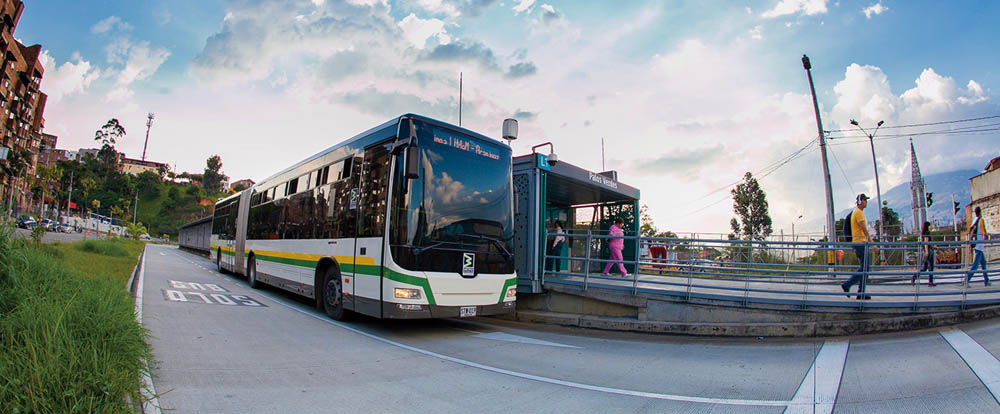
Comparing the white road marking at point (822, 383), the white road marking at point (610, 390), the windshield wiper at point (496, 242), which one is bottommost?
the white road marking at point (610, 390)

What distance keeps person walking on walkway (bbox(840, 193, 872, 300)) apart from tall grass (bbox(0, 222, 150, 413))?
361 inches

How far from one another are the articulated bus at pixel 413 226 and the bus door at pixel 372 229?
17 mm

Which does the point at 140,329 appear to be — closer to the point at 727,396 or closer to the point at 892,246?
the point at 727,396

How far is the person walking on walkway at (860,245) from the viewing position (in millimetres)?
7388

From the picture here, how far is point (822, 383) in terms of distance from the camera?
193 inches

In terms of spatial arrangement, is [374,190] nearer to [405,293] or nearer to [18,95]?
[405,293]

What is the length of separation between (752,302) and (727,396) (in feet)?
12.3

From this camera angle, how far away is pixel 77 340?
3.58 meters

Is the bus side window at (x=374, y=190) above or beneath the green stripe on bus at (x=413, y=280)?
above

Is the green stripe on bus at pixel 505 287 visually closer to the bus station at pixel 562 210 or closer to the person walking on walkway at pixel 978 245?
the bus station at pixel 562 210

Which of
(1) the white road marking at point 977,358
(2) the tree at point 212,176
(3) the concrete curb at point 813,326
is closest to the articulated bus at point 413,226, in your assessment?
(3) the concrete curb at point 813,326

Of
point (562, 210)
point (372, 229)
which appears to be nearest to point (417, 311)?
point (372, 229)

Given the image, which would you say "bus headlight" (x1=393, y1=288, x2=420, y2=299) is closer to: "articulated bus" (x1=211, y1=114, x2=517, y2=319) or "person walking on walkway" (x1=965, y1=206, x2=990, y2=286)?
"articulated bus" (x1=211, y1=114, x2=517, y2=319)

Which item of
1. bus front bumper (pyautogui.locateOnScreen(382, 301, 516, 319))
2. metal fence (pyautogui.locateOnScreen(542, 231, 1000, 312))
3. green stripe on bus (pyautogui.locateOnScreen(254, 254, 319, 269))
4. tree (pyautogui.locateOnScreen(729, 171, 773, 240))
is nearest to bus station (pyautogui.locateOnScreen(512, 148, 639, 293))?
metal fence (pyautogui.locateOnScreen(542, 231, 1000, 312))
